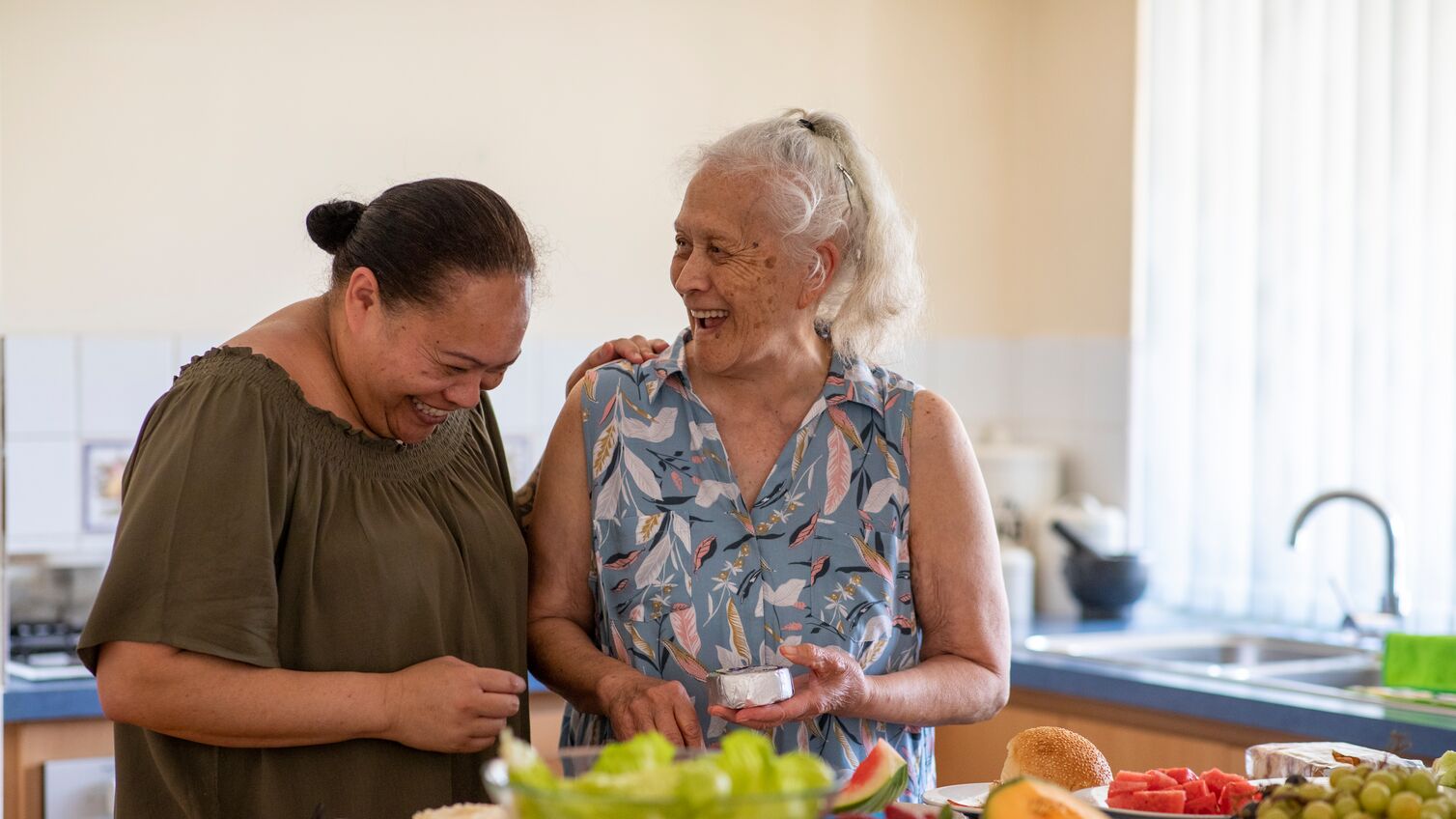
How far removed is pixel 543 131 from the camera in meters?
3.46

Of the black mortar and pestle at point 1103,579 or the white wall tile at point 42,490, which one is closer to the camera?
the white wall tile at point 42,490

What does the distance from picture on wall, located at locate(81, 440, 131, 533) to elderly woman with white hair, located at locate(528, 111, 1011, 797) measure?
5.14 feet

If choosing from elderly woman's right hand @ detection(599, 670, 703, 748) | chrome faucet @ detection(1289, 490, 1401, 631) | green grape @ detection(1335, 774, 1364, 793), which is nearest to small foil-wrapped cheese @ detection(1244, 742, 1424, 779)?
green grape @ detection(1335, 774, 1364, 793)

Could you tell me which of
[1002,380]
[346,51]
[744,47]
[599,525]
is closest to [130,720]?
[599,525]

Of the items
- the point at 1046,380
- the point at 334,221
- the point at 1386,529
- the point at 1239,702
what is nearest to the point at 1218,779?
the point at 334,221

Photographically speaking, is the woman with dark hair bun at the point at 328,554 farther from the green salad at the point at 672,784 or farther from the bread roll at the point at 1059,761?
the green salad at the point at 672,784

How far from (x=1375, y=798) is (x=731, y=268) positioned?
3.13ft

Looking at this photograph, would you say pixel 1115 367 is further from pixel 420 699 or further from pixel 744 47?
pixel 420 699

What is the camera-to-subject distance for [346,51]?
3.26 meters

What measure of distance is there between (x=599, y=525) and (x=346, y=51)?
72.6 inches

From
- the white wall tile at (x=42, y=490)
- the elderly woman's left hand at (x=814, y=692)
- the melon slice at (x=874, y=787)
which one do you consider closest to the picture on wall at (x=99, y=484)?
the white wall tile at (x=42, y=490)

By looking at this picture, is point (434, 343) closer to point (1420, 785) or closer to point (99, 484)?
point (1420, 785)

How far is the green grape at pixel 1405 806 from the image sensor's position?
1064mm

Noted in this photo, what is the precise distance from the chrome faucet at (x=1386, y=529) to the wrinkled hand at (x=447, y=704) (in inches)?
76.3
